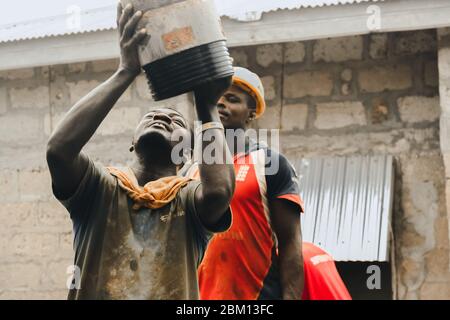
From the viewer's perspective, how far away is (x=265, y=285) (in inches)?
168

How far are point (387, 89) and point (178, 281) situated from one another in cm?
394

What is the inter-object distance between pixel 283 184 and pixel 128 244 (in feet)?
3.96

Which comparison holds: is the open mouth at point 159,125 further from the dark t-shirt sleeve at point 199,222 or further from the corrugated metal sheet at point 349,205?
the corrugated metal sheet at point 349,205

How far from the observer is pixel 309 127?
6969 mm

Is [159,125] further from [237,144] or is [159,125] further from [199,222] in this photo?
[237,144]

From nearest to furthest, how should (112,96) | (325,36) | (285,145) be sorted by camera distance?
(112,96) → (325,36) → (285,145)

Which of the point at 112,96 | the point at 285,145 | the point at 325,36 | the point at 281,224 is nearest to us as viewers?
the point at 112,96

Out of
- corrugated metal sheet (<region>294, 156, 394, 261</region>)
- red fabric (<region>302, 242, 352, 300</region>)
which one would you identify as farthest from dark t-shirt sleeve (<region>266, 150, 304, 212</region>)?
corrugated metal sheet (<region>294, 156, 394, 261</region>)

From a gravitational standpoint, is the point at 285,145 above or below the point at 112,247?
above

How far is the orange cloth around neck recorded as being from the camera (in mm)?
3281

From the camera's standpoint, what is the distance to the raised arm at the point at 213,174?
3232 mm

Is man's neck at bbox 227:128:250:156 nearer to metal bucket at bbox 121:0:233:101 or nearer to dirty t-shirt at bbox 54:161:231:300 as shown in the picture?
dirty t-shirt at bbox 54:161:231:300

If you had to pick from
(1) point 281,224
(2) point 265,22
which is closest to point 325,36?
(2) point 265,22

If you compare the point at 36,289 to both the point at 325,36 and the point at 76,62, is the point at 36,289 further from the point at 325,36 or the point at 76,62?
the point at 325,36
